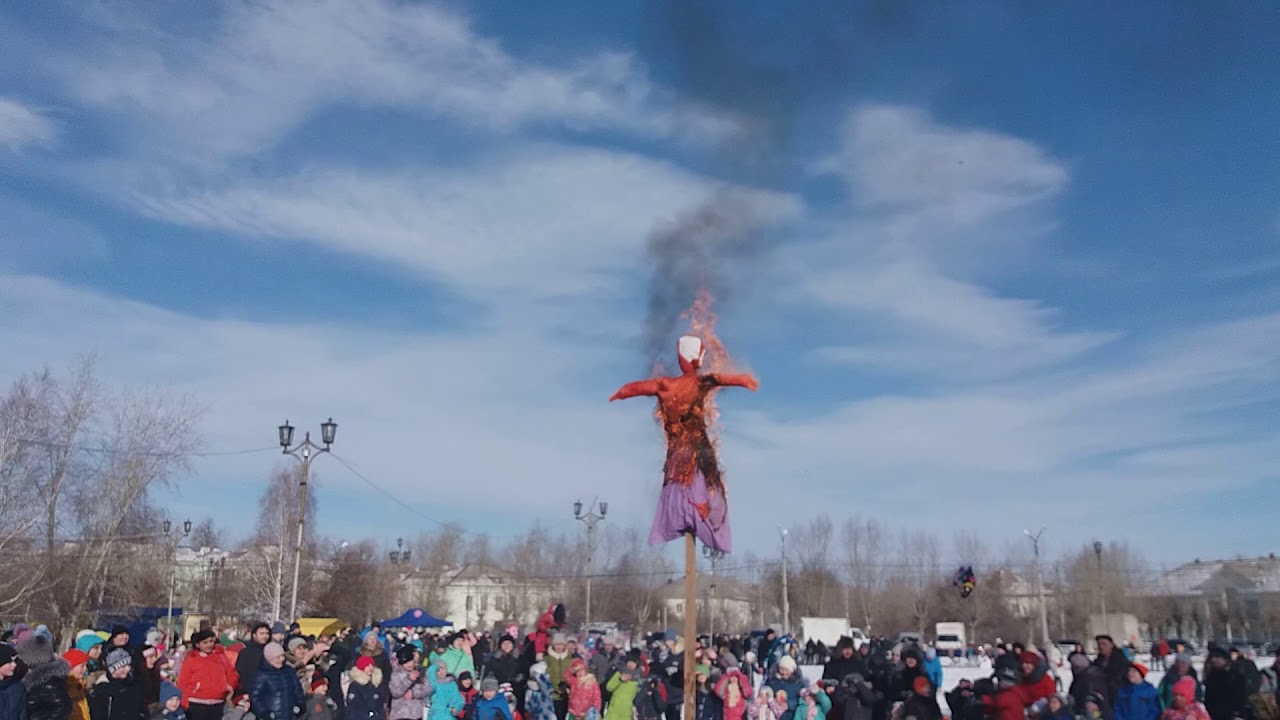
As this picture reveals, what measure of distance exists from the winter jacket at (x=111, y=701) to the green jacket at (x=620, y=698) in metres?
5.91

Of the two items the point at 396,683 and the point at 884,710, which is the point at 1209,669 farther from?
the point at 396,683

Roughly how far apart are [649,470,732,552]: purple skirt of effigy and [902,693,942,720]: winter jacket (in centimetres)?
273

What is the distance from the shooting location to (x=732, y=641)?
3172 centimetres

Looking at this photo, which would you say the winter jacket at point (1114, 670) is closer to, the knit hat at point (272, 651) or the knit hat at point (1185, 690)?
the knit hat at point (1185, 690)

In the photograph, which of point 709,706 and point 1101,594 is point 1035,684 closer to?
point 709,706

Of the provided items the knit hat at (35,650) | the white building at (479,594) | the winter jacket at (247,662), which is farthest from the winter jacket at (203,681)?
the white building at (479,594)

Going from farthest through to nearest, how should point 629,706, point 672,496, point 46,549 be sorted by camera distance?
point 46,549 < point 629,706 < point 672,496

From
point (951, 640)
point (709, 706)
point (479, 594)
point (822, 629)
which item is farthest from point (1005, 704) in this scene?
point (479, 594)

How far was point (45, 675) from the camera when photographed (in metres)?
9.53

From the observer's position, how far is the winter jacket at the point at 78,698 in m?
10.3

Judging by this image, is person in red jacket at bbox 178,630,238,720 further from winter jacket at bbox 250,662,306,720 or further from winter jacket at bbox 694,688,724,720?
winter jacket at bbox 694,688,724,720

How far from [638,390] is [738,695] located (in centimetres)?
477

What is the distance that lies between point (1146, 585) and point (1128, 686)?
254ft

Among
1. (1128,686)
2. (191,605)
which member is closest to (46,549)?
(191,605)
